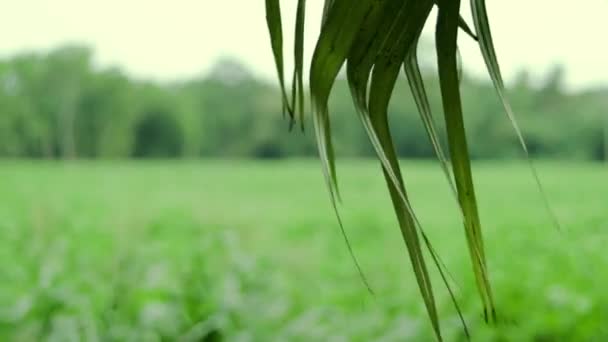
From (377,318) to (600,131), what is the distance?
11.0ft

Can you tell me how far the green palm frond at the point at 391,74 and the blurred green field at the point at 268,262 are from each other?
5 cm

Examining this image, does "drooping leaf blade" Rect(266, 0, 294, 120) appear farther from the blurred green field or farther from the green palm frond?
the blurred green field

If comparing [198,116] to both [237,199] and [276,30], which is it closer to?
[237,199]

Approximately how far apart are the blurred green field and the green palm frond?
0.05m

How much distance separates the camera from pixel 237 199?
4.11 m

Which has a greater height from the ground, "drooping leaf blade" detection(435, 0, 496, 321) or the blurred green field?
"drooping leaf blade" detection(435, 0, 496, 321)

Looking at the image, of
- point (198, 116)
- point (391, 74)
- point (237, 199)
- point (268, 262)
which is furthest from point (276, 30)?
point (198, 116)

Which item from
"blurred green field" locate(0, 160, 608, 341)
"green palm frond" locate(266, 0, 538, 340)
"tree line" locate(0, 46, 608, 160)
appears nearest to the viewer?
"green palm frond" locate(266, 0, 538, 340)

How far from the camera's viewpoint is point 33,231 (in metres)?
2.71

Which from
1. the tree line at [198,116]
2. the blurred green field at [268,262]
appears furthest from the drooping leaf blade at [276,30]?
the tree line at [198,116]

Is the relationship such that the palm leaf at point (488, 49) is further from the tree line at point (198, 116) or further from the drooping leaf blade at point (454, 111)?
the tree line at point (198, 116)

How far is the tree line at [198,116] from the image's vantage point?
4.25m

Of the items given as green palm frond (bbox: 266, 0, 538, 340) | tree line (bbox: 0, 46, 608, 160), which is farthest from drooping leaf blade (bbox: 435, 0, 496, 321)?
tree line (bbox: 0, 46, 608, 160)

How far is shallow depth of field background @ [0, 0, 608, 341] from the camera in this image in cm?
144
